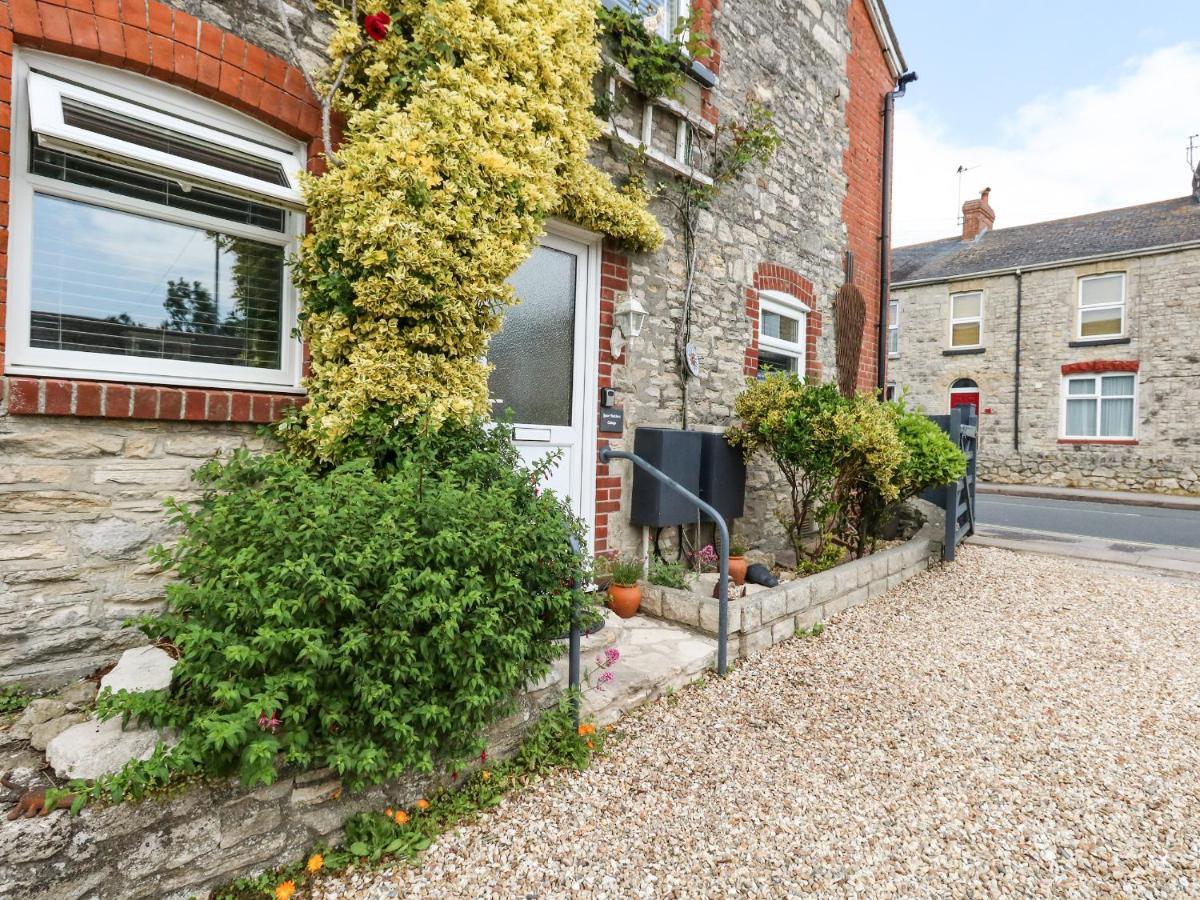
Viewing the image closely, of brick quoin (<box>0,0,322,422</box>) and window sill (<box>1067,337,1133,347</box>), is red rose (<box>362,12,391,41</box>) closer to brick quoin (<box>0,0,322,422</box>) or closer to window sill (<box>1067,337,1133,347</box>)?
brick quoin (<box>0,0,322,422</box>)

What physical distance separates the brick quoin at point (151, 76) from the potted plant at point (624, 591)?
7.11ft

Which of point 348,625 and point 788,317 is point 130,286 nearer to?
point 348,625

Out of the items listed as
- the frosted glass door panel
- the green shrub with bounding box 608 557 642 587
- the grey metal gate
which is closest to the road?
the grey metal gate

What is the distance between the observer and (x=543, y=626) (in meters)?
2.33

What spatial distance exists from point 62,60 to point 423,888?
331 cm

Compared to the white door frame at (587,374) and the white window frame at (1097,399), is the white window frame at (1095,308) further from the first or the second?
the white door frame at (587,374)

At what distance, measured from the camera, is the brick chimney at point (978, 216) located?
18922 mm

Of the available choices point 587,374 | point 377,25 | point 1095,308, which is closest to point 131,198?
point 377,25

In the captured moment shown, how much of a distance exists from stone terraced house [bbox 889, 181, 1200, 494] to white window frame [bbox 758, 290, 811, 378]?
10.6 meters

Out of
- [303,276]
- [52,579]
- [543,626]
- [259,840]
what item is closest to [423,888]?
[259,840]

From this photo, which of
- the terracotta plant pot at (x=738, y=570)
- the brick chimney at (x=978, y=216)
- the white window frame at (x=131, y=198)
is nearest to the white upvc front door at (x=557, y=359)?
the terracotta plant pot at (x=738, y=570)

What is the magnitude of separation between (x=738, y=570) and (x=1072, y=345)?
1554cm

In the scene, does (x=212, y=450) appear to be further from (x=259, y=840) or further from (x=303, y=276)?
(x=259, y=840)

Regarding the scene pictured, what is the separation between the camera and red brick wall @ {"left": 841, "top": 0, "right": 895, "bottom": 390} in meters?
7.07
